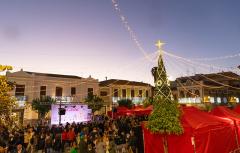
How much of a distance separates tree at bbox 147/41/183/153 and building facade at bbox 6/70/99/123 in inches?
769

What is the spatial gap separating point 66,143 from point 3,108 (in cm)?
631

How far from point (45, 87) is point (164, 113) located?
2474 centimetres

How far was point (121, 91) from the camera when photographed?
4041 cm

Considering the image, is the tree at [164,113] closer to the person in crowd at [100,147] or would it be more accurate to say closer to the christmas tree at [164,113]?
the christmas tree at [164,113]

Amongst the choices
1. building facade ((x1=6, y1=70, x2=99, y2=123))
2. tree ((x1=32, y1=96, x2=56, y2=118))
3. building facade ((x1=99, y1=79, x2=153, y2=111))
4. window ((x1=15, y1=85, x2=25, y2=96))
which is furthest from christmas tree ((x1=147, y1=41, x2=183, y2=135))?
building facade ((x1=99, y1=79, x2=153, y2=111))

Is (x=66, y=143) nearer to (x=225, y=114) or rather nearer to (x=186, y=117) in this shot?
(x=186, y=117)

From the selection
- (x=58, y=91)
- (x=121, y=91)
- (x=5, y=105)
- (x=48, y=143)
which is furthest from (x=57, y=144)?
(x=121, y=91)

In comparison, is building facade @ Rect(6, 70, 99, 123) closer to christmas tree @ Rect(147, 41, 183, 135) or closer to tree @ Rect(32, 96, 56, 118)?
tree @ Rect(32, 96, 56, 118)

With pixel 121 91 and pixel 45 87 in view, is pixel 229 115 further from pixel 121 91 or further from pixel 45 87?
pixel 121 91

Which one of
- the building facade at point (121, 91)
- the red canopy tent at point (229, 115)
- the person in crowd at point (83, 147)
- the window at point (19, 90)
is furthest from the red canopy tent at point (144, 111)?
the building facade at point (121, 91)

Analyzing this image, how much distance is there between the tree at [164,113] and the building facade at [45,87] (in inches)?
769

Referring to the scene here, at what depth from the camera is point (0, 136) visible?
41.0 ft

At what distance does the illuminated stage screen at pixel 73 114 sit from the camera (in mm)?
22141

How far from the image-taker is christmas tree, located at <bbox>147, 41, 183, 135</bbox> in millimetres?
8312
